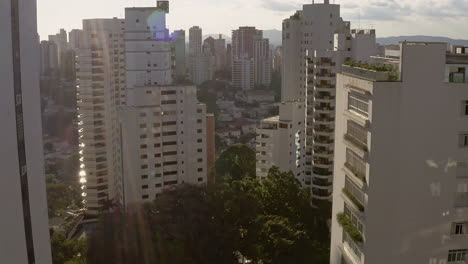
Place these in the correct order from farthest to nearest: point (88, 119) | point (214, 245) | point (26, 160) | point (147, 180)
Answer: point (88, 119) < point (147, 180) < point (214, 245) < point (26, 160)

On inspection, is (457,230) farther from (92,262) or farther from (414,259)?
(92,262)

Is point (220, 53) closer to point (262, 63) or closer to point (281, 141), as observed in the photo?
point (262, 63)

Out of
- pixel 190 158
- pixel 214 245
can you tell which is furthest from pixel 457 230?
pixel 190 158

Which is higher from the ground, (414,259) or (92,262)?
(414,259)

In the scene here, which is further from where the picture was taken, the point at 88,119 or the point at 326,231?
the point at 88,119

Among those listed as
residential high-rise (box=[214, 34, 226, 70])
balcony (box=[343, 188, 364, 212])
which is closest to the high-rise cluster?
balcony (box=[343, 188, 364, 212])

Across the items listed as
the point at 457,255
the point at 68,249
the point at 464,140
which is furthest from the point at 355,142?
the point at 68,249
